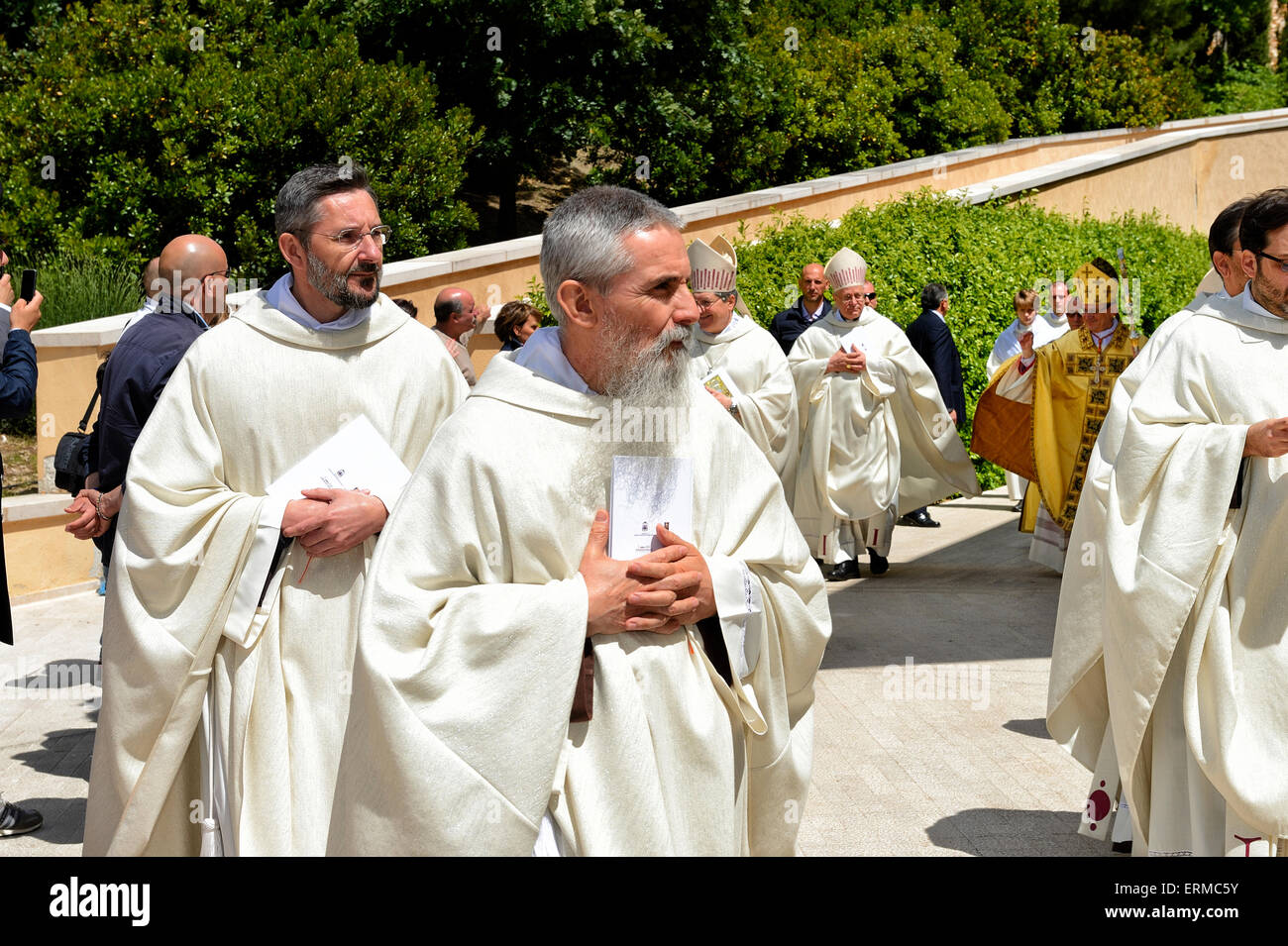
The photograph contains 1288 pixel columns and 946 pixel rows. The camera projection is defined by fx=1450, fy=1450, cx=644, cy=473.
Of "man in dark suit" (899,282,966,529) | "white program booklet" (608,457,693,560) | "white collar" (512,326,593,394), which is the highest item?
"white collar" (512,326,593,394)

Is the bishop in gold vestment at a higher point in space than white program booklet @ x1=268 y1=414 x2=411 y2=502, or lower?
lower

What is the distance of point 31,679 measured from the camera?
26.4ft

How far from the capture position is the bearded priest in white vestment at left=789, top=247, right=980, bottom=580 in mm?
11047

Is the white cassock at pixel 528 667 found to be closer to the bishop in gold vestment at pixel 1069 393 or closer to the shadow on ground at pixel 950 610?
the shadow on ground at pixel 950 610

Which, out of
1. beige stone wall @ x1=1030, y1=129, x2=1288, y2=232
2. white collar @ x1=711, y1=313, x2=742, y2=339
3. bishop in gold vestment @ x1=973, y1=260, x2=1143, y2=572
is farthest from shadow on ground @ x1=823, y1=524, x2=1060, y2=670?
beige stone wall @ x1=1030, y1=129, x2=1288, y2=232

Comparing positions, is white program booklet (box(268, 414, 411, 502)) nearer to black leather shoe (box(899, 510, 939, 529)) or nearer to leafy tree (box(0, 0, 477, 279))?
black leather shoe (box(899, 510, 939, 529))

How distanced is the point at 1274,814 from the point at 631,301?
2.58 m

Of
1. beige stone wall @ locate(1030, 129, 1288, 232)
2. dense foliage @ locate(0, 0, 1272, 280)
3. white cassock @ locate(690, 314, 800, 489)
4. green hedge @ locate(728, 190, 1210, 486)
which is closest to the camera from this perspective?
white cassock @ locate(690, 314, 800, 489)

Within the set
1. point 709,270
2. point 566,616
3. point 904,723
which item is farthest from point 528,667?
point 709,270

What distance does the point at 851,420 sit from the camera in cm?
1123

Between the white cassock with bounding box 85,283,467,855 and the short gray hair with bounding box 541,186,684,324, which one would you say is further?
the white cassock with bounding box 85,283,467,855

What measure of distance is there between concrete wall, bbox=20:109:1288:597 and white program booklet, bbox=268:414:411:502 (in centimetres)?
655

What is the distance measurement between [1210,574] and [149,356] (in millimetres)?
3600
